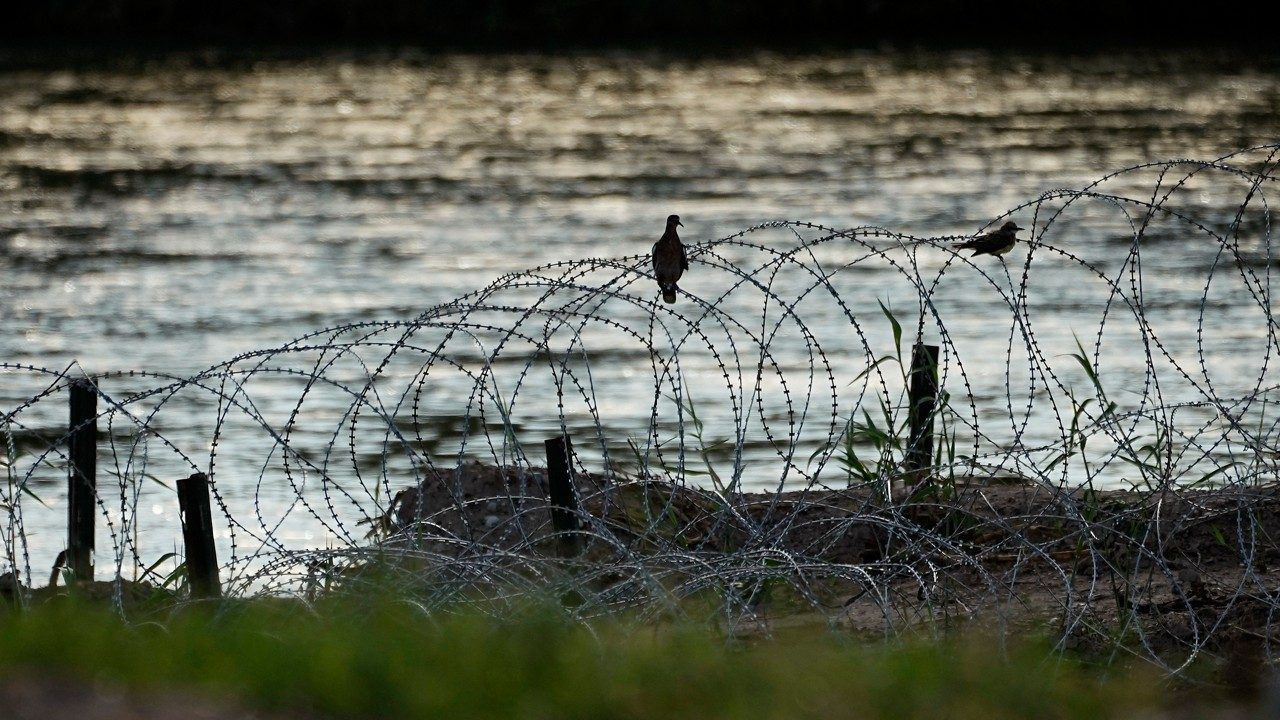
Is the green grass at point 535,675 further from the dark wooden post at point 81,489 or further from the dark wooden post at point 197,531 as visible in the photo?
the dark wooden post at point 81,489

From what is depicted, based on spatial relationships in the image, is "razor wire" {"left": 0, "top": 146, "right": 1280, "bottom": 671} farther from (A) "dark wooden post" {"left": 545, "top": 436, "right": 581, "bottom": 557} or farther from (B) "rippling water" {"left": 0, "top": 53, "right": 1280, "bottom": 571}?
(B) "rippling water" {"left": 0, "top": 53, "right": 1280, "bottom": 571}

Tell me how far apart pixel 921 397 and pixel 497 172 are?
46.7 ft

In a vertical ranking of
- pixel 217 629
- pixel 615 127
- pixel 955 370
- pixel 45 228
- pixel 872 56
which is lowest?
pixel 217 629

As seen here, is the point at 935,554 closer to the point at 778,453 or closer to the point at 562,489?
the point at 778,453

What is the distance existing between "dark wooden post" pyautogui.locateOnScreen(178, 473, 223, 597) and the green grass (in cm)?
198

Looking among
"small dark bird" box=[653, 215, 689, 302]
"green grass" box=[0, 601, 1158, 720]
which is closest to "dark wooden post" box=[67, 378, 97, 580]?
"small dark bird" box=[653, 215, 689, 302]

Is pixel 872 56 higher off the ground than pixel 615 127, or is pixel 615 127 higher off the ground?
pixel 872 56

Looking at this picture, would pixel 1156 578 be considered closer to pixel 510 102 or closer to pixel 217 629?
pixel 217 629

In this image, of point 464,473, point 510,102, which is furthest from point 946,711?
point 510,102

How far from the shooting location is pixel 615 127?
24.7 meters

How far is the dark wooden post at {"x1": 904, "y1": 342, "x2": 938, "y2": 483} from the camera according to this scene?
7.46 m

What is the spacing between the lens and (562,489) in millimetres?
6926

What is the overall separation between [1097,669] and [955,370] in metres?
5.59

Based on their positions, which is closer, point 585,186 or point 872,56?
point 585,186
